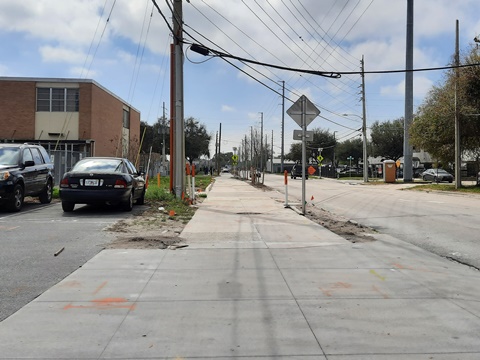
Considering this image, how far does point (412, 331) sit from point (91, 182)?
9233mm

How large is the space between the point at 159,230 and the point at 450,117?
25.1 metres

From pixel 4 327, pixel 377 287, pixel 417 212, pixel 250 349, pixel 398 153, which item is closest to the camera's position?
pixel 250 349

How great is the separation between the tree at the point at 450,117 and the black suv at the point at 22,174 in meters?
23.7

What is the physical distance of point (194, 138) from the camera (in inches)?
2648

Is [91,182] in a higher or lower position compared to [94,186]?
higher

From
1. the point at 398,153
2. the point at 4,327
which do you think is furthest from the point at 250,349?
the point at 398,153

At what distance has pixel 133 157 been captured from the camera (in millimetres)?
31000

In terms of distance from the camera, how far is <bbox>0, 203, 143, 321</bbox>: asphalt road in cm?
527

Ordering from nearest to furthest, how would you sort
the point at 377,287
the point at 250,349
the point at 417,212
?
the point at 250,349, the point at 377,287, the point at 417,212

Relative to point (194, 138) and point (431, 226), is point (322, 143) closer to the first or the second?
point (194, 138)

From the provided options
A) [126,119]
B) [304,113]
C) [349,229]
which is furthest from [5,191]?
[126,119]

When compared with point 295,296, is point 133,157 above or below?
above

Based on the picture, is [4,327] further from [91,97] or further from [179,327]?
[91,97]

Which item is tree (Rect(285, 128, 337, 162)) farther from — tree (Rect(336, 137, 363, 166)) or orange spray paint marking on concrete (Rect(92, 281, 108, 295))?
orange spray paint marking on concrete (Rect(92, 281, 108, 295))
